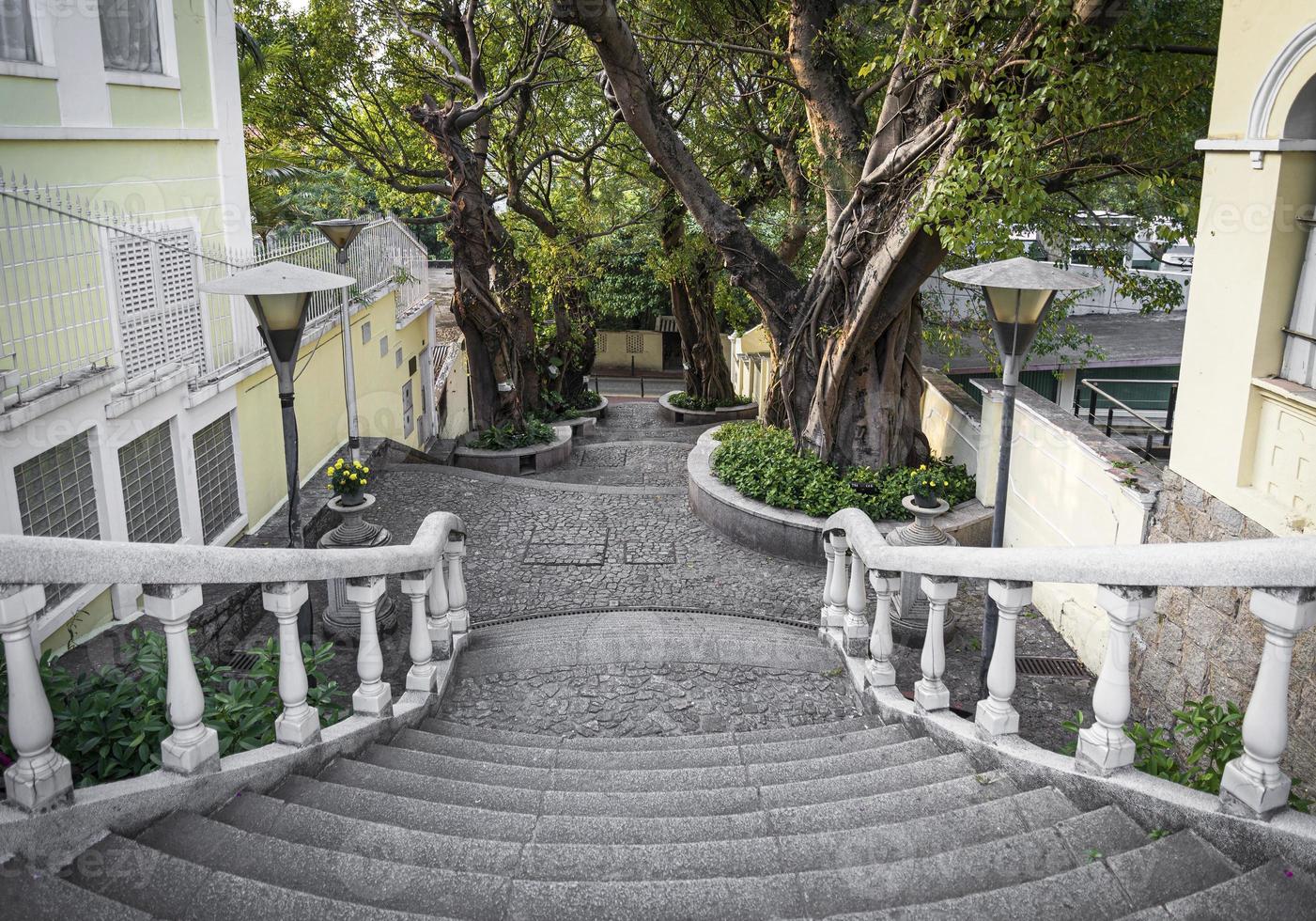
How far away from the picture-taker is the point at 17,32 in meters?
6.75

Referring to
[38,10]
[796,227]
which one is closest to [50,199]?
[38,10]

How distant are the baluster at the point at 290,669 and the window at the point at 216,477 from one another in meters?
5.46

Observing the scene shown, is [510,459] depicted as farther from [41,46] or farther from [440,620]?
[440,620]

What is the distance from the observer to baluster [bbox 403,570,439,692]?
201 inches

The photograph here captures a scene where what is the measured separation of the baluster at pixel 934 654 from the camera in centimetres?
438

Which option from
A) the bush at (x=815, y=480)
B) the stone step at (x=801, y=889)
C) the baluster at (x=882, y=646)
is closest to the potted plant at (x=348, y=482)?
the bush at (x=815, y=480)

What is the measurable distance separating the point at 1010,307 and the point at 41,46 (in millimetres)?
6607

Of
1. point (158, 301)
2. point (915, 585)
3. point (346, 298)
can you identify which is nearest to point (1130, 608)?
point (915, 585)

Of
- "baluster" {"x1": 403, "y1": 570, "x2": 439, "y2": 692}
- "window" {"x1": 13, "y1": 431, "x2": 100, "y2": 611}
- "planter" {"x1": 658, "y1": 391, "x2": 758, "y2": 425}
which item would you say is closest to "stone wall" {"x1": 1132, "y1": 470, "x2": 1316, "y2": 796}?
"baluster" {"x1": 403, "y1": 570, "x2": 439, "y2": 692}

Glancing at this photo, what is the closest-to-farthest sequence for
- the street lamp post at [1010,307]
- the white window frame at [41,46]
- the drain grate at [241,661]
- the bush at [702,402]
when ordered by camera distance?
the street lamp post at [1010,307]
the white window frame at [41,46]
the drain grate at [241,661]
the bush at [702,402]

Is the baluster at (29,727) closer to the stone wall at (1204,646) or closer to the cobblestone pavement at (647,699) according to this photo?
the cobblestone pavement at (647,699)

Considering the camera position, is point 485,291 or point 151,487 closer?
point 151,487

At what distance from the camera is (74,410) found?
684cm

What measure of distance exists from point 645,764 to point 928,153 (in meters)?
6.65
